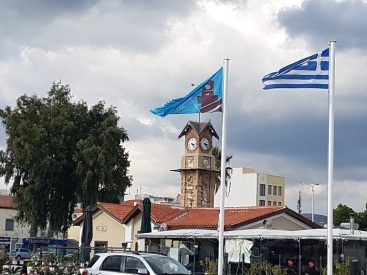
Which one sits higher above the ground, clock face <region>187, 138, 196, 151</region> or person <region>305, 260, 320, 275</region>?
clock face <region>187, 138, 196, 151</region>

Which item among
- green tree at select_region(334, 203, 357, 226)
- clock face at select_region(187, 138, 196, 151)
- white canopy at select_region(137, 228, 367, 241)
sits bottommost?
white canopy at select_region(137, 228, 367, 241)

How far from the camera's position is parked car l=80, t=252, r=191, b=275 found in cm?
1781

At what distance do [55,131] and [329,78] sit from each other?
34596 millimetres

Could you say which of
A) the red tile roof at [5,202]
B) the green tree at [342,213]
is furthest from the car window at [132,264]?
the red tile roof at [5,202]

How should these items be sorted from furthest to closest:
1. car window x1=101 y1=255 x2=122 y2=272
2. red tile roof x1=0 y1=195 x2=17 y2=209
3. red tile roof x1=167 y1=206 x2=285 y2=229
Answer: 1. red tile roof x1=0 y1=195 x2=17 y2=209
2. red tile roof x1=167 y1=206 x2=285 y2=229
3. car window x1=101 y1=255 x2=122 y2=272

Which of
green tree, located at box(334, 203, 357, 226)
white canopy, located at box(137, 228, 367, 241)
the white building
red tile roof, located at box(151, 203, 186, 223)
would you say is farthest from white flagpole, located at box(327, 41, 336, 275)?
the white building

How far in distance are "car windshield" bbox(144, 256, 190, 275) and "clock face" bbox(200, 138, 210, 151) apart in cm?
3848

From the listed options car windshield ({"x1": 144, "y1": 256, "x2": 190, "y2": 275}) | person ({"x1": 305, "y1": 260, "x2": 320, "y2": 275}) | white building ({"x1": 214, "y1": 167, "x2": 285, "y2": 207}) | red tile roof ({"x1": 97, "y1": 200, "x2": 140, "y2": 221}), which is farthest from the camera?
white building ({"x1": 214, "y1": 167, "x2": 285, "y2": 207})

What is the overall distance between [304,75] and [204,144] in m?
38.8

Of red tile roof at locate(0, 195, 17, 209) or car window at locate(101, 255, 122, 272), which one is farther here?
red tile roof at locate(0, 195, 17, 209)

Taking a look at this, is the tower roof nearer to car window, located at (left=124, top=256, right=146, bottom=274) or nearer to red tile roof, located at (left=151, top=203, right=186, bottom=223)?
red tile roof, located at (left=151, top=203, right=186, bottom=223)

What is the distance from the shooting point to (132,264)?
1820cm

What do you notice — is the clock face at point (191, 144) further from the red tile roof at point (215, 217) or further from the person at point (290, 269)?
the person at point (290, 269)

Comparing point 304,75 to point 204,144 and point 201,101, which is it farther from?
point 204,144
